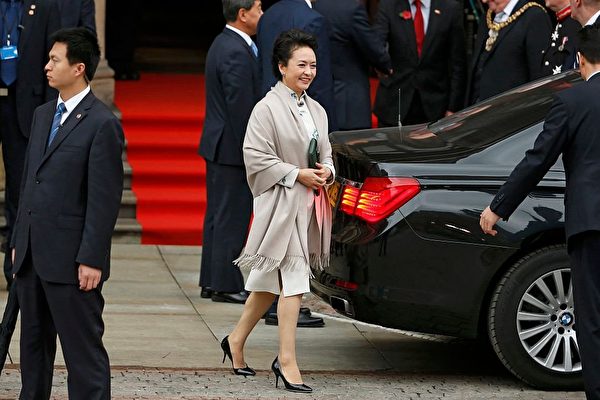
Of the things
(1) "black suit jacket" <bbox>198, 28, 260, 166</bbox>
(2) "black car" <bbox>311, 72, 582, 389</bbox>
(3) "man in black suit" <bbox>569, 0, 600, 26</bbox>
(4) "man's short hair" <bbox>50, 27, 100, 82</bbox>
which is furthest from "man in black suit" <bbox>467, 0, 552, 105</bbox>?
(4) "man's short hair" <bbox>50, 27, 100, 82</bbox>

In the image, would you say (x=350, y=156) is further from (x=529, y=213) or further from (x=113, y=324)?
(x=113, y=324)

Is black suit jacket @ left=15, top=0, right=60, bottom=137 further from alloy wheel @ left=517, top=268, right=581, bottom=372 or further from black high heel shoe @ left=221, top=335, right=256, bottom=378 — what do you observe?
alloy wheel @ left=517, top=268, right=581, bottom=372

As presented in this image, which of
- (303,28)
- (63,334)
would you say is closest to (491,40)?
(303,28)

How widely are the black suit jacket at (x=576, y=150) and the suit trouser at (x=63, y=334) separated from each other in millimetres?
2019

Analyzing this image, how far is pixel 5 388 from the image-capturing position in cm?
700

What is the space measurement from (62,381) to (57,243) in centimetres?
154

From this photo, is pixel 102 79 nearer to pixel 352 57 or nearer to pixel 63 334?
pixel 352 57

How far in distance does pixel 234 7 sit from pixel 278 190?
215 cm

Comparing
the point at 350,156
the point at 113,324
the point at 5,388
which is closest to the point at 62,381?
the point at 5,388

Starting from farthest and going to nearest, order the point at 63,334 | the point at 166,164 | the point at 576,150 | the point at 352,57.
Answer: the point at 166,164
the point at 352,57
the point at 576,150
the point at 63,334

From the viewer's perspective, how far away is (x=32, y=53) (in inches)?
360

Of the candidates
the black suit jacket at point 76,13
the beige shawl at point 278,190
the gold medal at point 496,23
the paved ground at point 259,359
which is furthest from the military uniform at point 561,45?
the black suit jacket at point 76,13

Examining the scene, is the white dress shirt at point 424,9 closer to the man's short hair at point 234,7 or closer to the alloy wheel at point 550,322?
the man's short hair at point 234,7

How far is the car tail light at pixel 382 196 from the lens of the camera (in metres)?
7.15
